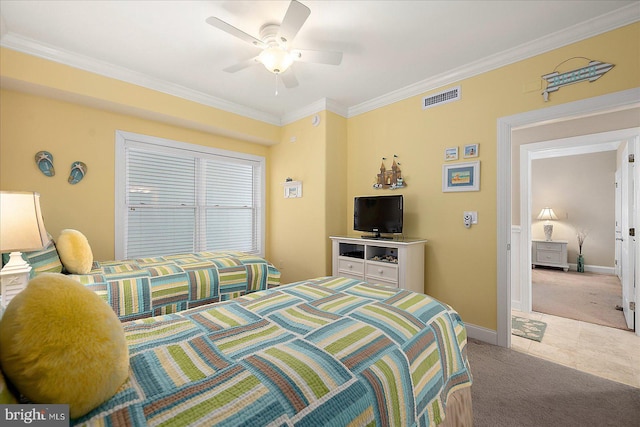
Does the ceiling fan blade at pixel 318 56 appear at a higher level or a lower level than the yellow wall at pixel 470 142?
higher

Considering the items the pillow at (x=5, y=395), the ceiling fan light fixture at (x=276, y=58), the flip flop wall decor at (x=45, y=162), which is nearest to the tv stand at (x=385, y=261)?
the ceiling fan light fixture at (x=276, y=58)

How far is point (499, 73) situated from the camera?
2.73m

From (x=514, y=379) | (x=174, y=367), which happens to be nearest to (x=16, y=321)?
(x=174, y=367)

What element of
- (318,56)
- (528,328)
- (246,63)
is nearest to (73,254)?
(246,63)

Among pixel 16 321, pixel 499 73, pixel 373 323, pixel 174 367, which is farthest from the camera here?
pixel 499 73

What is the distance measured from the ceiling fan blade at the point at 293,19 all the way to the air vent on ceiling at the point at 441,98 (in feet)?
6.16

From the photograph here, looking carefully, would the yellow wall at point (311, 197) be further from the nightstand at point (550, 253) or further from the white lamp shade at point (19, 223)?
the nightstand at point (550, 253)

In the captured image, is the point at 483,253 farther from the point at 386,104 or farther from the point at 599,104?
the point at 386,104

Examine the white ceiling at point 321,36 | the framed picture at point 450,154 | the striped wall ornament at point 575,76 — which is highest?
the white ceiling at point 321,36

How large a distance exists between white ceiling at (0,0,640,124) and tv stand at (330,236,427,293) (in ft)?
6.09

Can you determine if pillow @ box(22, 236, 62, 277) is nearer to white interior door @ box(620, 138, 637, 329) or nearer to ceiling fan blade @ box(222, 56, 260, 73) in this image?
ceiling fan blade @ box(222, 56, 260, 73)

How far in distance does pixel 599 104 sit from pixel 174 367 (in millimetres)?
3315

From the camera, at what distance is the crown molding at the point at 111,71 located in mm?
2453

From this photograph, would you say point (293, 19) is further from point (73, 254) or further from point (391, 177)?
point (73, 254)
